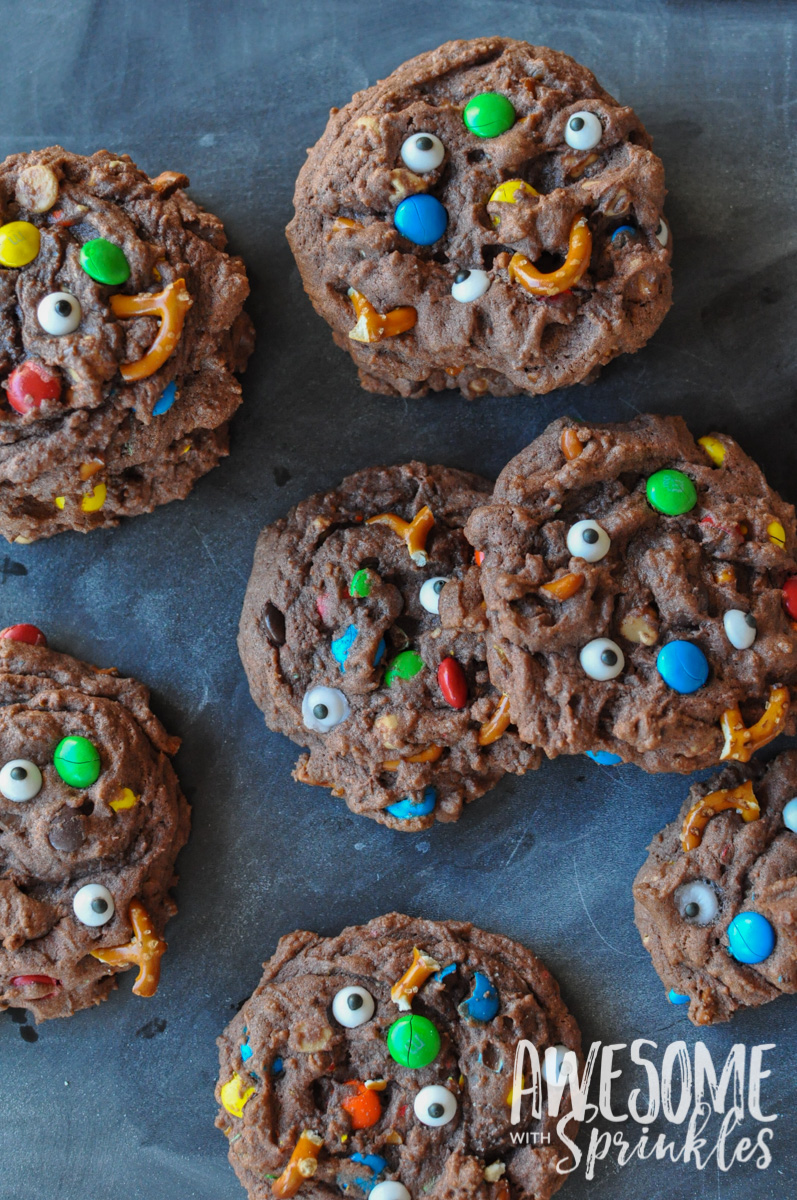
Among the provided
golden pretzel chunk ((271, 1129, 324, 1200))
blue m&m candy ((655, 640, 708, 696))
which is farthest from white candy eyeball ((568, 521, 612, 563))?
golden pretzel chunk ((271, 1129, 324, 1200))

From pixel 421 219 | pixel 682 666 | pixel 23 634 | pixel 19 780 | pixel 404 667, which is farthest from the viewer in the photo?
pixel 23 634

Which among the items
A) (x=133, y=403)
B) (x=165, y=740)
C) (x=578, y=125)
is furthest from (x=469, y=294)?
(x=165, y=740)

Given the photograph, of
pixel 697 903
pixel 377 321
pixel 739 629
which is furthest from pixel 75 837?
pixel 739 629

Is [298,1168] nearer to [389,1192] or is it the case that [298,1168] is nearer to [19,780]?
[389,1192]

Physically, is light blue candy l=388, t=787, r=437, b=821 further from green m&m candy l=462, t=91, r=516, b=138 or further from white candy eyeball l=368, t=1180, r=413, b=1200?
green m&m candy l=462, t=91, r=516, b=138

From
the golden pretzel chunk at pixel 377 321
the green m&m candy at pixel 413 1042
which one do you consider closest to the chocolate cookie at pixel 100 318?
the golden pretzel chunk at pixel 377 321
